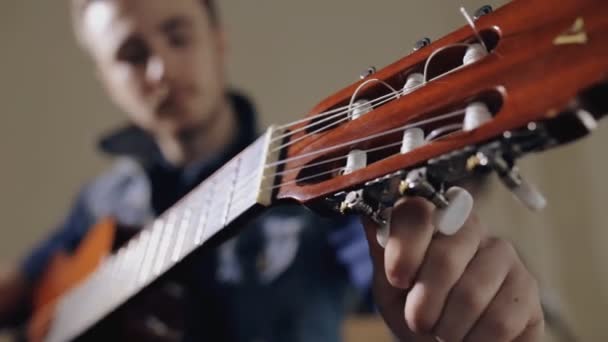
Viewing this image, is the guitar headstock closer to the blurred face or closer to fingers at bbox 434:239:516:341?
fingers at bbox 434:239:516:341

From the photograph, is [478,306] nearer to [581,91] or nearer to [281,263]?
[581,91]

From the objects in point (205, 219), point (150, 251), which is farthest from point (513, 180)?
point (150, 251)

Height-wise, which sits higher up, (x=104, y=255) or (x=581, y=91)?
(x=581, y=91)

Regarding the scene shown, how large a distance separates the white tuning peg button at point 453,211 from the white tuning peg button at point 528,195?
2 centimetres

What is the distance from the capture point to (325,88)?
42 centimetres

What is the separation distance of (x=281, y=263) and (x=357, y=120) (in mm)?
411

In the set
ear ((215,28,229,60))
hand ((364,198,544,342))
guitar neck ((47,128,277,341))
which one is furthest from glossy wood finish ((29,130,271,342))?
ear ((215,28,229,60))

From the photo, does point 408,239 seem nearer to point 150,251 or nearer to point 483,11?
point 483,11

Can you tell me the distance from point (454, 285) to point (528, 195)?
0.06m

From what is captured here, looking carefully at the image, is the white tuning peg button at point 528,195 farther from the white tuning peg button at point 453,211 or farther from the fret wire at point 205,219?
the fret wire at point 205,219

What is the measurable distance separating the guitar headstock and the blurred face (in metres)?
0.35

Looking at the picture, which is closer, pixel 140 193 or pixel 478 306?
pixel 478 306

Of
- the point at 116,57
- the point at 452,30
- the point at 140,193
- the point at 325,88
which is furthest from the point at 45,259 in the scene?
the point at 452,30

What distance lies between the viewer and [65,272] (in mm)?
809
